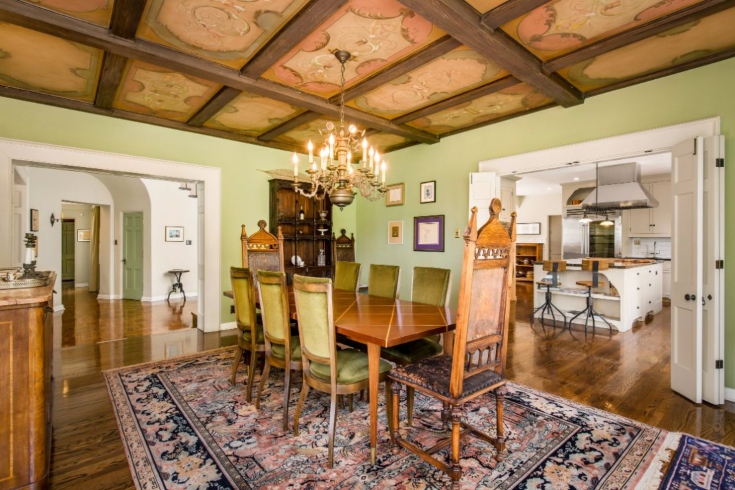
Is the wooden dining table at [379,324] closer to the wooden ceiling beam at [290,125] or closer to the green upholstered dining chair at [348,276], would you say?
the green upholstered dining chair at [348,276]

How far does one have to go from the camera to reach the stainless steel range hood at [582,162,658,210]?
19.8 ft

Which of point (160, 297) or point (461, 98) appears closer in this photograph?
point (461, 98)

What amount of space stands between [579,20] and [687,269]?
210 cm

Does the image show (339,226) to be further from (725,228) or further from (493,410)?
(725,228)

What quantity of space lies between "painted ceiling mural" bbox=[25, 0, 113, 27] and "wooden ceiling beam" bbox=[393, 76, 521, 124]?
2914 mm

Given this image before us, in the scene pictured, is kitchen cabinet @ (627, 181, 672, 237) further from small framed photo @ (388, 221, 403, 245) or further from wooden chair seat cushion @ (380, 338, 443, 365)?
wooden chair seat cushion @ (380, 338, 443, 365)

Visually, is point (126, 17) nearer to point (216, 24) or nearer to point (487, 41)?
point (216, 24)

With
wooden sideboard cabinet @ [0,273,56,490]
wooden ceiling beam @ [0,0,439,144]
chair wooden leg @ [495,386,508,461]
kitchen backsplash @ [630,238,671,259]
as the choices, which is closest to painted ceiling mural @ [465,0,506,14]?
wooden ceiling beam @ [0,0,439,144]

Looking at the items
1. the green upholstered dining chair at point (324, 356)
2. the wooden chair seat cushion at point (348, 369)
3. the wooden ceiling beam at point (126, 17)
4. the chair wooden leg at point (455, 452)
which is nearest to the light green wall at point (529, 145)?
the chair wooden leg at point (455, 452)

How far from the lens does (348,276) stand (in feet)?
13.4

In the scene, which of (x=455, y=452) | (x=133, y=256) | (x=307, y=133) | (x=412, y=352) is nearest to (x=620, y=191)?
(x=307, y=133)

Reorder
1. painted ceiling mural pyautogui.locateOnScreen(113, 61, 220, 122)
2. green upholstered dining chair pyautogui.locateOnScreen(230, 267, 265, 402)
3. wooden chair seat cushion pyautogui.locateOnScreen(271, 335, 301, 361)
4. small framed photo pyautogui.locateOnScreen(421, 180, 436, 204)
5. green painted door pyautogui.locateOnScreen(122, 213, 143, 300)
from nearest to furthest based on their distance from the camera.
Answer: wooden chair seat cushion pyautogui.locateOnScreen(271, 335, 301, 361), green upholstered dining chair pyautogui.locateOnScreen(230, 267, 265, 402), painted ceiling mural pyautogui.locateOnScreen(113, 61, 220, 122), small framed photo pyautogui.locateOnScreen(421, 180, 436, 204), green painted door pyautogui.locateOnScreen(122, 213, 143, 300)

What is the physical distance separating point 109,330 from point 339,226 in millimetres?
3762

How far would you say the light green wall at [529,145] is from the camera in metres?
2.83
